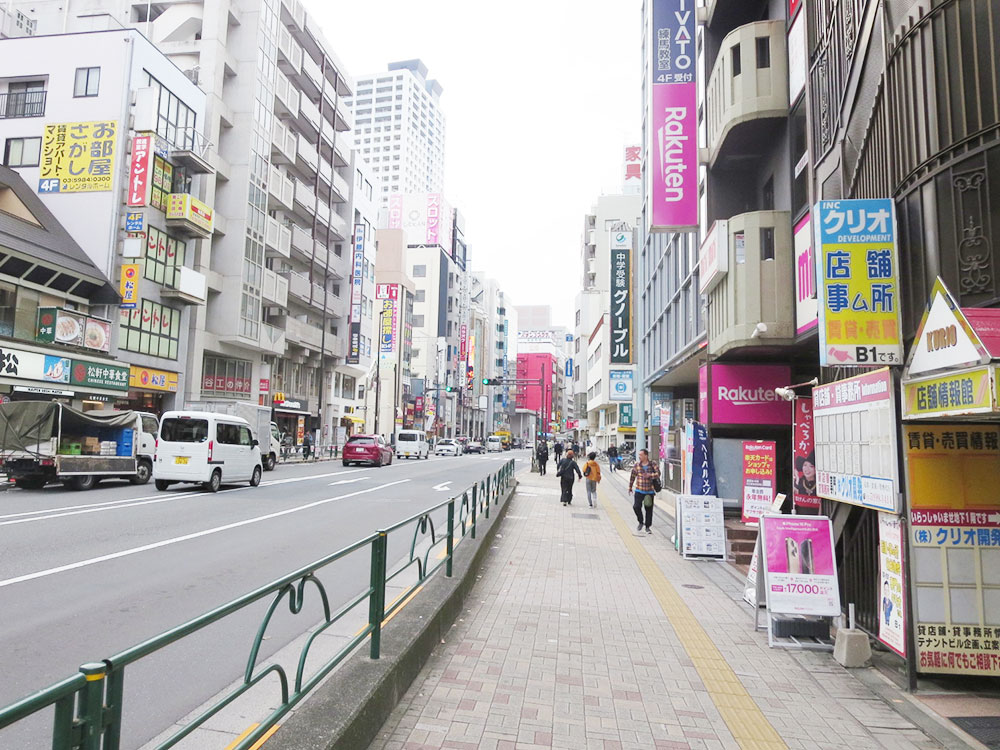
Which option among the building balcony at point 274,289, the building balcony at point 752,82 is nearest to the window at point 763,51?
the building balcony at point 752,82

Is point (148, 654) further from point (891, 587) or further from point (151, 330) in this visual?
point (151, 330)

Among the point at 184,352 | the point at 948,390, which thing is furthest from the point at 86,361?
the point at 948,390

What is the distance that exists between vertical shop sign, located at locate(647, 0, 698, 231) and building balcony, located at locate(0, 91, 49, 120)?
93.2 ft

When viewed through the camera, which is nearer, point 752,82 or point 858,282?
point 858,282

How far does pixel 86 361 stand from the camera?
26.3 metres

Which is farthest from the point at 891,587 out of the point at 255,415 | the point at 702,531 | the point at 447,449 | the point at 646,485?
the point at 447,449

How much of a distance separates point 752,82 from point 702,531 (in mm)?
7664

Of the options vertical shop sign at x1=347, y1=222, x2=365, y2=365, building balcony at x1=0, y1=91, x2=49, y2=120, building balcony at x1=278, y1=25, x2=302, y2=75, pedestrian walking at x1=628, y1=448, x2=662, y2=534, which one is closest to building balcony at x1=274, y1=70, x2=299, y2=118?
building balcony at x1=278, y1=25, x2=302, y2=75

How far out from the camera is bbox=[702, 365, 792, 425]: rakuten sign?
12.8 metres

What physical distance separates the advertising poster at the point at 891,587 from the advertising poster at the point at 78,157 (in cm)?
3220

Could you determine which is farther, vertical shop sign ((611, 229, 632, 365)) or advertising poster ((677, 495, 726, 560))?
vertical shop sign ((611, 229, 632, 365))

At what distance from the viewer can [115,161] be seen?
29.0 m

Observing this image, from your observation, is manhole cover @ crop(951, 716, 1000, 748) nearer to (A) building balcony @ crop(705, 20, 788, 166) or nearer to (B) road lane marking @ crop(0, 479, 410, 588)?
(B) road lane marking @ crop(0, 479, 410, 588)

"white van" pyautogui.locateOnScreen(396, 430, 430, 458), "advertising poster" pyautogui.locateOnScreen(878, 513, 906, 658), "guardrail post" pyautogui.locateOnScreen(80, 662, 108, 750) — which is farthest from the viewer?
"white van" pyautogui.locateOnScreen(396, 430, 430, 458)
